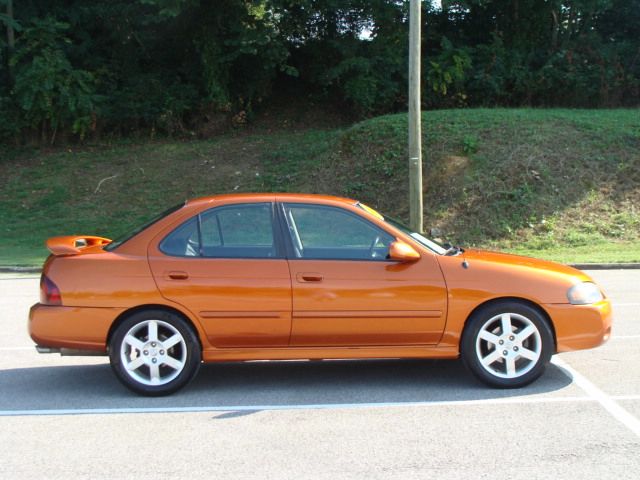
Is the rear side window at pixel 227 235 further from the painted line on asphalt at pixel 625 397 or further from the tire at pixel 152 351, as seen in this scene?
the painted line on asphalt at pixel 625 397

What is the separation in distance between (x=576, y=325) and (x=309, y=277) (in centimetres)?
222

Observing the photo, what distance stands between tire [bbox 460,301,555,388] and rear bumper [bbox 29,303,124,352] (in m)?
2.87

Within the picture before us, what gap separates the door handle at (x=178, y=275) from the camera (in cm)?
587

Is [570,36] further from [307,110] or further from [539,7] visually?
[307,110]

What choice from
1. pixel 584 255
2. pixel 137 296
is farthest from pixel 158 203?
pixel 137 296

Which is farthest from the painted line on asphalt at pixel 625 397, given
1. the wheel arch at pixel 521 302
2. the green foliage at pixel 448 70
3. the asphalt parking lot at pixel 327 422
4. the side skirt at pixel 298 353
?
the green foliage at pixel 448 70

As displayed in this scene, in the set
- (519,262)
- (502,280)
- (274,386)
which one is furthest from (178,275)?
(519,262)

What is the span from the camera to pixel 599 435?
16.1ft

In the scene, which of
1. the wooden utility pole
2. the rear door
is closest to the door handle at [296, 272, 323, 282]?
the rear door

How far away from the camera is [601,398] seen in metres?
5.71

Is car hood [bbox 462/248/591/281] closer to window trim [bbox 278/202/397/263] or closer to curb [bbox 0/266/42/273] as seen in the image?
window trim [bbox 278/202/397/263]

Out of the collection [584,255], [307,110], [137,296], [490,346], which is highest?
[307,110]

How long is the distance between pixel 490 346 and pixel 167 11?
Result: 21.3 m

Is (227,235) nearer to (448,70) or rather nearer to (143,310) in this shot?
(143,310)
